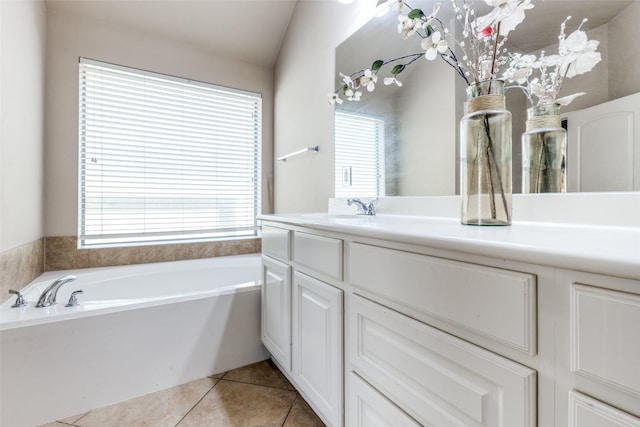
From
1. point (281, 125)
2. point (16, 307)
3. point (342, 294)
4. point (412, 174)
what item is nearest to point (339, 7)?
point (281, 125)

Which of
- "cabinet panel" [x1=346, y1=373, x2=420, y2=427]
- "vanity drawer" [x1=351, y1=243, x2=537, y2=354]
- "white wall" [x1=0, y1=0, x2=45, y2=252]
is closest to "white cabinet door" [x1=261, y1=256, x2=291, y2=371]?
"cabinet panel" [x1=346, y1=373, x2=420, y2=427]

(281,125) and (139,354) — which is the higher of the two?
(281,125)

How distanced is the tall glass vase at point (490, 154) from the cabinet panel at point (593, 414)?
464 mm

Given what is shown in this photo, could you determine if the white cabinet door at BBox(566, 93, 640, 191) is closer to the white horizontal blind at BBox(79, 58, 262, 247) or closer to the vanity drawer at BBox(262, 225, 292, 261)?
the vanity drawer at BBox(262, 225, 292, 261)

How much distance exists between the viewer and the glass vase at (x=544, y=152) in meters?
0.88

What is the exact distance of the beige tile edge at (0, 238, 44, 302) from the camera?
144 centimetres

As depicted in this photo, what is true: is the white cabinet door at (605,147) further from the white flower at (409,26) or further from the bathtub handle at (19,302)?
the bathtub handle at (19,302)

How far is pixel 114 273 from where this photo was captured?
6.70 feet


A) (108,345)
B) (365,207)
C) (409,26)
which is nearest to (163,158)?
(108,345)

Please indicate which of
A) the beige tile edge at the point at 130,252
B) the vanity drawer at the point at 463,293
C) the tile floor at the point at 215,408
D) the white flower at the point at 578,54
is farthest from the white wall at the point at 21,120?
the white flower at the point at 578,54

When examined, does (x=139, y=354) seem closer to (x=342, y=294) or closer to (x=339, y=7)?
(x=342, y=294)

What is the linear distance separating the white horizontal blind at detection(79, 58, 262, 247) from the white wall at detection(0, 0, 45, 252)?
25 cm

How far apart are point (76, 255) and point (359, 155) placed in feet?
6.70

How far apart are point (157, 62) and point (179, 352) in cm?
211
